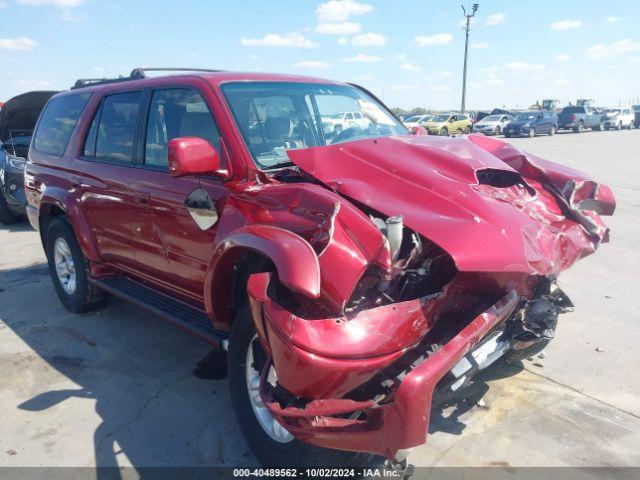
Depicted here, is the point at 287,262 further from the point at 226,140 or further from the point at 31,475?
the point at 31,475

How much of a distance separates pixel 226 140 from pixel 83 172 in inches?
78.9

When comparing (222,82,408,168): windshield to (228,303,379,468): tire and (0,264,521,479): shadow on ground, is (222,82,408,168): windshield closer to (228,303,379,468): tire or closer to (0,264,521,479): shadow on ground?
(228,303,379,468): tire

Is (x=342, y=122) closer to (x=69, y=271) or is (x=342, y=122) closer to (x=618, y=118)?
(x=69, y=271)

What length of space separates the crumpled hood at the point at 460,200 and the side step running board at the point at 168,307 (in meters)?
1.18

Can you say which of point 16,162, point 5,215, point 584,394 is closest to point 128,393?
point 584,394

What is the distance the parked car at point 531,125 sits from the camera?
1225 inches

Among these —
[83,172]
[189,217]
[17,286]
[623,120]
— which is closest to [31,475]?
[189,217]

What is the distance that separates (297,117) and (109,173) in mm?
1611

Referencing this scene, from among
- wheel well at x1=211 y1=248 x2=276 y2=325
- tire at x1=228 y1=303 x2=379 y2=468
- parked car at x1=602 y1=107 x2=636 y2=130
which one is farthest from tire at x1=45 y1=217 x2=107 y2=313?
parked car at x1=602 y1=107 x2=636 y2=130

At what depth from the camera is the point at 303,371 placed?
2.10 meters

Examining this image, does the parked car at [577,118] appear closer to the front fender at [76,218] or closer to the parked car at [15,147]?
the parked car at [15,147]

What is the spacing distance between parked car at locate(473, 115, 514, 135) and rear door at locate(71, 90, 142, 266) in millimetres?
30716

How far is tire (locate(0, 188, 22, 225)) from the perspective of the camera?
9.12 metres

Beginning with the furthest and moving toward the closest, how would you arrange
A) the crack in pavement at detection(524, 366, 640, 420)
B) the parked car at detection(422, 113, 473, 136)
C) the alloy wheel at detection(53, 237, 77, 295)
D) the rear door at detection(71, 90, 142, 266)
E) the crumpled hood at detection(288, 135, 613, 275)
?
the parked car at detection(422, 113, 473, 136)
the alloy wheel at detection(53, 237, 77, 295)
the rear door at detection(71, 90, 142, 266)
the crack in pavement at detection(524, 366, 640, 420)
the crumpled hood at detection(288, 135, 613, 275)
